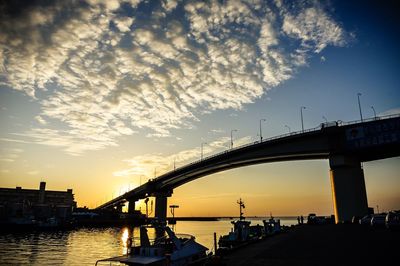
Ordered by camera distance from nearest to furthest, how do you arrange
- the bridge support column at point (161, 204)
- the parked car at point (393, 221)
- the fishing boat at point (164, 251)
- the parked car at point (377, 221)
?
the fishing boat at point (164, 251) → the parked car at point (393, 221) → the parked car at point (377, 221) → the bridge support column at point (161, 204)

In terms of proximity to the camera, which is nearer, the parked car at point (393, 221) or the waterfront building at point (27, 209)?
the parked car at point (393, 221)

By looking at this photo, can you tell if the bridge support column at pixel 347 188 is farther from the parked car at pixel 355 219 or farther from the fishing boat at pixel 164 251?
the fishing boat at pixel 164 251

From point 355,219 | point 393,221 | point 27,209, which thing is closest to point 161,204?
point 27,209

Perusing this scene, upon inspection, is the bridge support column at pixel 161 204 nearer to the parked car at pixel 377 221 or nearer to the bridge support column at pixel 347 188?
the bridge support column at pixel 347 188

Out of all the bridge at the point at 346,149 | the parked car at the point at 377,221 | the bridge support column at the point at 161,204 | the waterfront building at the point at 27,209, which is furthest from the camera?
the bridge support column at the point at 161,204

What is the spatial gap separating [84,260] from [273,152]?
4466 centimetres

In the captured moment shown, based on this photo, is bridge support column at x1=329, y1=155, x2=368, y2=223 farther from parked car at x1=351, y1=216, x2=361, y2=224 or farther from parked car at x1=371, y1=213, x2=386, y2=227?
parked car at x1=371, y1=213, x2=386, y2=227

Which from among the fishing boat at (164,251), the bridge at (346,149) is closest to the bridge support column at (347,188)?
the bridge at (346,149)

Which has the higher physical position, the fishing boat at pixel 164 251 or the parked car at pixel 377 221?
the parked car at pixel 377 221

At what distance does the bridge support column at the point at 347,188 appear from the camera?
52.1 meters

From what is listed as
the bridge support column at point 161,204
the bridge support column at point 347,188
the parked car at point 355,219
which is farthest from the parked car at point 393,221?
the bridge support column at point 161,204

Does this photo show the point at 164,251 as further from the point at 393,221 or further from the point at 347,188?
the point at 347,188

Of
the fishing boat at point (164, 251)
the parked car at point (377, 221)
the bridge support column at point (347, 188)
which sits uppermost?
the bridge support column at point (347, 188)

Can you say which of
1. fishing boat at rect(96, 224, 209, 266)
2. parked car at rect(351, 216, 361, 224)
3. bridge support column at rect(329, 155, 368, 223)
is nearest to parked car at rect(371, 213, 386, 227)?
parked car at rect(351, 216, 361, 224)
